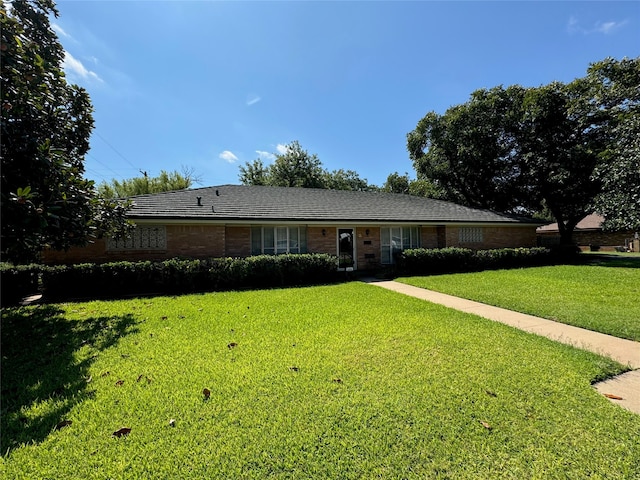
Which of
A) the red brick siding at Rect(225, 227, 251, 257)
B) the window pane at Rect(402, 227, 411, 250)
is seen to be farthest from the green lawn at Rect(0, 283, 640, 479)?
the window pane at Rect(402, 227, 411, 250)

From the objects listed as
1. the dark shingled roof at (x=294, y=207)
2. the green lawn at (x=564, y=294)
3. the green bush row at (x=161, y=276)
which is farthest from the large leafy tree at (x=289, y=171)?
the green lawn at (x=564, y=294)

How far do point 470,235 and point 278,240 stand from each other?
37.7ft

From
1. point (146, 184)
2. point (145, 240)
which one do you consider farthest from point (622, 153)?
point (146, 184)

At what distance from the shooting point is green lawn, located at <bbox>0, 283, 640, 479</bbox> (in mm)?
2229

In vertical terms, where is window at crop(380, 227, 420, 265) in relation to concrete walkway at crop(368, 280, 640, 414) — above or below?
above

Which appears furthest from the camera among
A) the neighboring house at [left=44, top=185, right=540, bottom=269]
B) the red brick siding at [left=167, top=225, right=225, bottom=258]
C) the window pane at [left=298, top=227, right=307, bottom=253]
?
the window pane at [left=298, top=227, right=307, bottom=253]

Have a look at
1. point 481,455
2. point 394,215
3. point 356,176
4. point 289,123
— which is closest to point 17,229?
point 481,455

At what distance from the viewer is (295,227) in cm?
1397

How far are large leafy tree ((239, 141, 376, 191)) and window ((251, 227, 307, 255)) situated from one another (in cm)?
2293

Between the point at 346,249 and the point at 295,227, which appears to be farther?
the point at 346,249

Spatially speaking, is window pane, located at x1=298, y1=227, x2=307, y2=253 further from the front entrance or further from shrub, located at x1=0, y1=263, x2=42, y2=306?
shrub, located at x1=0, y1=263, x2=42, y2=306

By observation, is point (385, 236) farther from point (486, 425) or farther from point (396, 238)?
point (486, 425)

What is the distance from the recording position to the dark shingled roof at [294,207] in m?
12.3

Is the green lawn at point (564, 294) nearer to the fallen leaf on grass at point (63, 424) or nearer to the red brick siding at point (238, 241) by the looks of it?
the red brick siding at point (238, 241)
